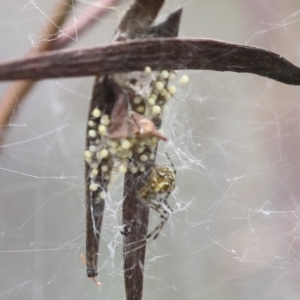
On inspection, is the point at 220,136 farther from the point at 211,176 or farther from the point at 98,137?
the point at 98,137

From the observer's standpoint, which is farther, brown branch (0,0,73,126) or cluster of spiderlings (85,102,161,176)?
brown branch (0,0,73,126)

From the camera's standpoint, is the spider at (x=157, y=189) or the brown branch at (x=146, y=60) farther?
the spider at (x=157, y=189)

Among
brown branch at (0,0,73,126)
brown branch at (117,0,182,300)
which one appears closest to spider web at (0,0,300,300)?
brown branch at (0,0,73,126)

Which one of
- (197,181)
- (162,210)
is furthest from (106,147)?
(197,181)

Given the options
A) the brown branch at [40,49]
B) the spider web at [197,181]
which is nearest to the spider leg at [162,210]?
the spider web at [197,181]

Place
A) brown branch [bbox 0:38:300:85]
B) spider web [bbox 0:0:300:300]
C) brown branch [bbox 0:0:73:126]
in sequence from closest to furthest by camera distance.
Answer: brown branch [bbox 0:38:300:85] → brown branch [bbox 0:0:73:126] → spider web [bbox 0:0:300:300]

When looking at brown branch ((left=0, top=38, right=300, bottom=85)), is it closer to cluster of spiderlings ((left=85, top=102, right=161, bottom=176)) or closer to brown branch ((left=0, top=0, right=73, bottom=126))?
cluster of spiderlings ((left=85, top=102, right=161, bottom=176))

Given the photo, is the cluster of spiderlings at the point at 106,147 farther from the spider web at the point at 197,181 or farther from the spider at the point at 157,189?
the spider web at the point at 197,181

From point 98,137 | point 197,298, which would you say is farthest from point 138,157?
point 197,298

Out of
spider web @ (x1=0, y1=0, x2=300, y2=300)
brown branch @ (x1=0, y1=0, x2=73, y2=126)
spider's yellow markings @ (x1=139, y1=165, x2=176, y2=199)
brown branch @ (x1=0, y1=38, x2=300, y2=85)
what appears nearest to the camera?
brown branch @ (x1=0, y1=38, x2=300, y2=85)
